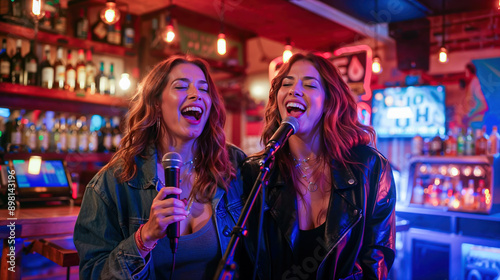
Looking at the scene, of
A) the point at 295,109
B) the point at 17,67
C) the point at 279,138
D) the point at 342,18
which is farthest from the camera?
the point at 342,18

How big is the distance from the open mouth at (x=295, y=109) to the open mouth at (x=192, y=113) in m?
0.41

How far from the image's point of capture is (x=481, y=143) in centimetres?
426

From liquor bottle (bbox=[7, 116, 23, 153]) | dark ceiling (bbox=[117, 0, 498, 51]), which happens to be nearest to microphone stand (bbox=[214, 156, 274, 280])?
liquor bottle (bbox=[7, 116, 23, 153])

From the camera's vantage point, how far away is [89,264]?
4.88ft

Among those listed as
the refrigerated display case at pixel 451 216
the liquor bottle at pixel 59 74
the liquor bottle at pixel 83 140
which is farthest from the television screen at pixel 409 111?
the liquor bottle at pixel 59 74

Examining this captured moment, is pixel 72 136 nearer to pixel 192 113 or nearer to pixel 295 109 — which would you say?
pixel 192 113

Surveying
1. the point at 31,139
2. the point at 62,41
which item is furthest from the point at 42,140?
the point at 62,41

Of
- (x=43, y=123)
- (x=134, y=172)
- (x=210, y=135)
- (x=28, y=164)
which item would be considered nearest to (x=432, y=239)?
(x=210, y=135)

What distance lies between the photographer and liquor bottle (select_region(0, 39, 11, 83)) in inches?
146

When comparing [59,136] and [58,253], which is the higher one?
[59,136]

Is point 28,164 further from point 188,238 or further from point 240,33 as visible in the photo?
point 240,33

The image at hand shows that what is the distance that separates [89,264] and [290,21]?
4.80 metres

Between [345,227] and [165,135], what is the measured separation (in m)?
0.88

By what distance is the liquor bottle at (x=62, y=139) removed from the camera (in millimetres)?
4086
